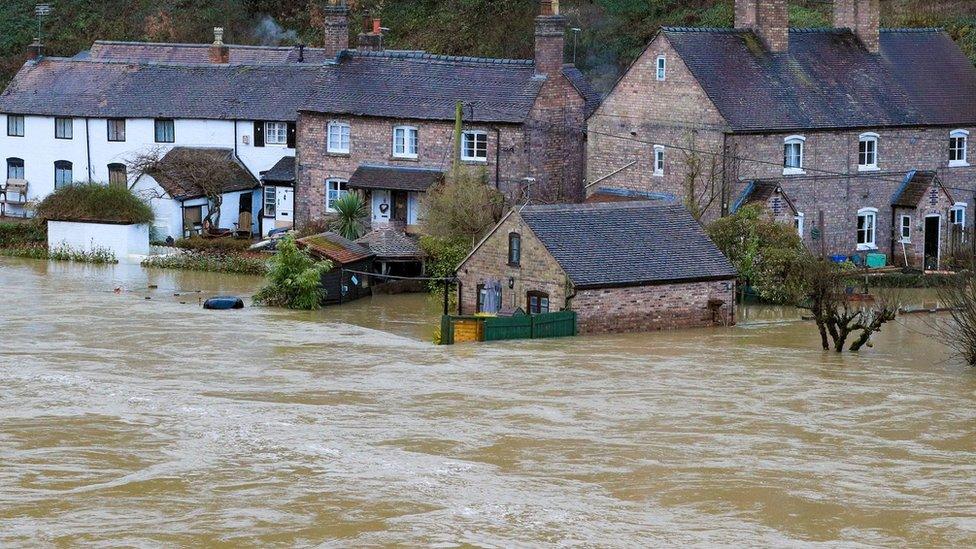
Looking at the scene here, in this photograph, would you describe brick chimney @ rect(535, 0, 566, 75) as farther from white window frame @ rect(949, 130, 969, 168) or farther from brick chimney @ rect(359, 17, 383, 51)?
white window frame @ rect(949, 130, 969, 168)

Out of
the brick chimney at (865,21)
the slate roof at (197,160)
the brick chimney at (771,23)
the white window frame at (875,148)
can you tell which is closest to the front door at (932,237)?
the white window frame at (875,148)

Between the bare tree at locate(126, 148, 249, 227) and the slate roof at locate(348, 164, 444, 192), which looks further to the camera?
the bare tree at locate(126, 148, 249, 227)

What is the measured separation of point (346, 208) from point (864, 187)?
1736 cm

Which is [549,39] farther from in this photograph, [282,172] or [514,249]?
[514,249]

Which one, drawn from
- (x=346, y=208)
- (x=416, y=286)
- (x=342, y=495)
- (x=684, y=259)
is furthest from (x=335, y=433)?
(x=346, y=208)

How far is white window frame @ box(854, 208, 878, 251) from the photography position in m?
58.7

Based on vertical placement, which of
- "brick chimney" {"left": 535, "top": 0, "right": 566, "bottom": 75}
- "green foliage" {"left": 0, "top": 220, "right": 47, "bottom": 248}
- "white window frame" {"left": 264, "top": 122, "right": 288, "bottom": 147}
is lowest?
"green foliage" {"left": 0, "top": 220, "right": 47, "bottom": 248}

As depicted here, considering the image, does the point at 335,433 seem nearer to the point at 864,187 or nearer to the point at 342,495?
the point at 342,495

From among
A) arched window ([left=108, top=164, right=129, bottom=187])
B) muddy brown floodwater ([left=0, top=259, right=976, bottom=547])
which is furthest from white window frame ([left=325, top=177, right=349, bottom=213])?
muddy brown floodwater ([left=0, top=259, right=976, bottom=547])

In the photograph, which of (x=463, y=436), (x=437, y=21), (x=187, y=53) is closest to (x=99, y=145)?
(x=187, y=53)

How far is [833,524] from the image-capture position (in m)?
30.0

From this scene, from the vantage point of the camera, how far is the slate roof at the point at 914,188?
58.1 meters

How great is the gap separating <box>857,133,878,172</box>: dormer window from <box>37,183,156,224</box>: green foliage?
2436cm

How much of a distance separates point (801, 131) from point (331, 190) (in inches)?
661
